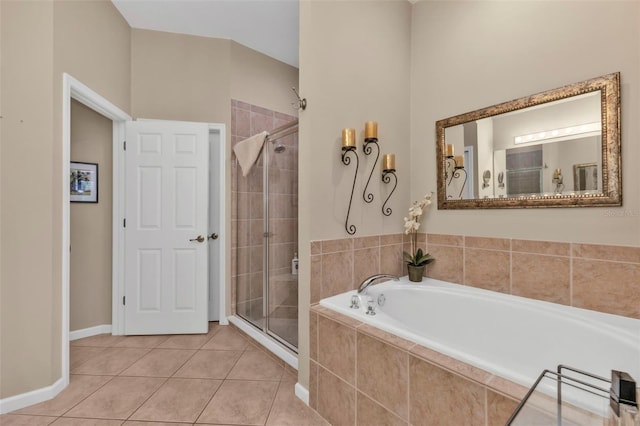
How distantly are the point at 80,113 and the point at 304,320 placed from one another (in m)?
2.69

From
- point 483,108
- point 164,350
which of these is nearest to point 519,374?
point 483,108

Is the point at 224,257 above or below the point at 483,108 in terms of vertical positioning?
below

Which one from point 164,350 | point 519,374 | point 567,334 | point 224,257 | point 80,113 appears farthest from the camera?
point 224,257

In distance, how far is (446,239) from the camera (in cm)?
210

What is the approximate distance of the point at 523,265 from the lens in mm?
1718

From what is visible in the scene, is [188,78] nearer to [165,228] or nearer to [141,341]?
[165,228]

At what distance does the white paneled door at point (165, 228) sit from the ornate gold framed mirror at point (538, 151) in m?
2.23

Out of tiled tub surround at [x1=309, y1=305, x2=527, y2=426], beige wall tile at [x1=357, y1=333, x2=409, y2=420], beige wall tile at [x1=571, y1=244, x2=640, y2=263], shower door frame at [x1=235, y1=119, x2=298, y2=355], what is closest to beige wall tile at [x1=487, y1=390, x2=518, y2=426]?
tiled tub surround at [x1=309, y1=305, x2=527, y2=426]

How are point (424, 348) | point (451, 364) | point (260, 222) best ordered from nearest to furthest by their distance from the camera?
point (451, 364), point (424, 348), point (260, 222)

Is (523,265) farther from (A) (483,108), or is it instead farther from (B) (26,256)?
(B) (26,256)

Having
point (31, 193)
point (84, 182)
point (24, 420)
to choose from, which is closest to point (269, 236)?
point (31, 193)

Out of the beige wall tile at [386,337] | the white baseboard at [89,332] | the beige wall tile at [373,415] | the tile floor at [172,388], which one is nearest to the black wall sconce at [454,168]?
the beige wall tile at [386,337]

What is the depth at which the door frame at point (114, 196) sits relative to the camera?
1882 millimetres

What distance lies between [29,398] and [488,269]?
296 centimetres
